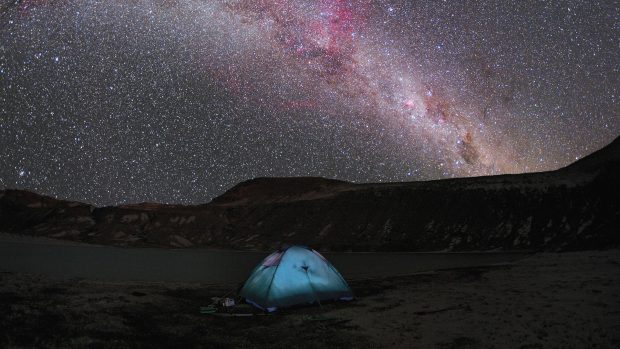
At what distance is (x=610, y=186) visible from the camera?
53156mm

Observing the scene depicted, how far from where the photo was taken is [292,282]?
14.7m

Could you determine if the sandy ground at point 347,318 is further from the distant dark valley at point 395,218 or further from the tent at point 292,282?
the distant dark valley at point 395,218

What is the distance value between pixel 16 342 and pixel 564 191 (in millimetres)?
60121

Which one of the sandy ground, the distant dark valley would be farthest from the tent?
the distant dark valley

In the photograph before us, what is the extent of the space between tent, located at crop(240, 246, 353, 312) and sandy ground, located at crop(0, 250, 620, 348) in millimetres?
533

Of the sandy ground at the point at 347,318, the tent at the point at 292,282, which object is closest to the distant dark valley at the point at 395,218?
the sandy ground at the point at 347,318

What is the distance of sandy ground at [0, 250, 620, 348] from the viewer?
366 inches

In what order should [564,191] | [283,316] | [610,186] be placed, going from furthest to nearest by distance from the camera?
[564,191] → [610,186] → [283,316]

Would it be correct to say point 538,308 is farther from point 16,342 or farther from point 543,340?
point 16,342

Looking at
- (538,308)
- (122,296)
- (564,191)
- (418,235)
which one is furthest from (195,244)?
(538,308)

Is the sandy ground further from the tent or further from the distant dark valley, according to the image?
the distant dark valley

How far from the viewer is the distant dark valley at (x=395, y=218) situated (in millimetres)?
52219

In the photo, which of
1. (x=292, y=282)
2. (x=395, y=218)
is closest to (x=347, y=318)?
(x=292, y=282)

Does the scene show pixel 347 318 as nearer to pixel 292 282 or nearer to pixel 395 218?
pixel 292 282
